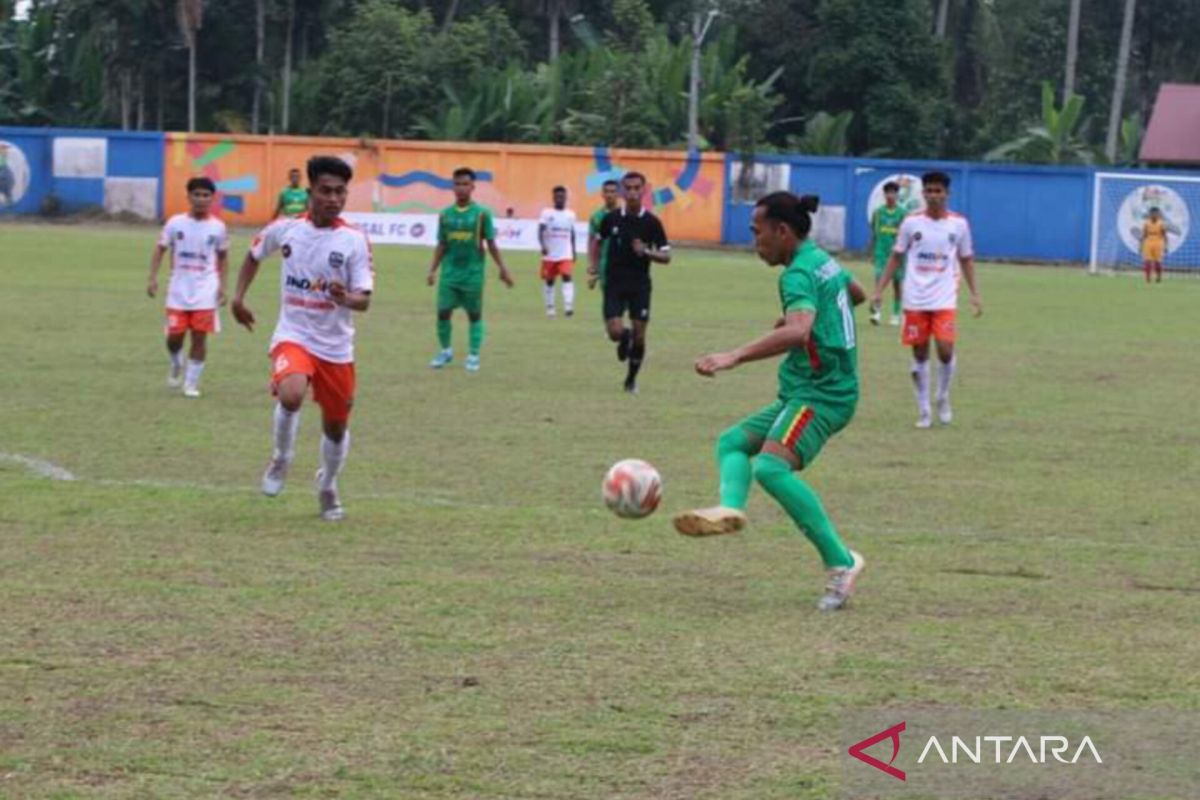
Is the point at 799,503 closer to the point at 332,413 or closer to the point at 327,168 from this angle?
the point at 332,413

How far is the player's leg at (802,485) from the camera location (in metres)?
9.05

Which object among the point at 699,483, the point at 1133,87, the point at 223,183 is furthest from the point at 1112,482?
the point at 1133,87

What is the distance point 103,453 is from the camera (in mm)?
14109

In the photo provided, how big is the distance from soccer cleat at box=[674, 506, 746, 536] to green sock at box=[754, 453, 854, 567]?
28 cm

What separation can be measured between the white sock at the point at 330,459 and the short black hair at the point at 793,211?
3196mm

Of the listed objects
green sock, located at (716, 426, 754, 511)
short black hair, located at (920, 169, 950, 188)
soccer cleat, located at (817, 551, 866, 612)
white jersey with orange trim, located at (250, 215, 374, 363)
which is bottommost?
soccer cleat, located at (817, 551, 866, 612)

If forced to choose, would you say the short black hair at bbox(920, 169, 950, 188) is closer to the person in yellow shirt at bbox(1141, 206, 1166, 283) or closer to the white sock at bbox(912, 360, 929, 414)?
the white sock at bbox(912, 360, 929, 414)

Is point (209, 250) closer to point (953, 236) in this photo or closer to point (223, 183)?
point (953, 236)

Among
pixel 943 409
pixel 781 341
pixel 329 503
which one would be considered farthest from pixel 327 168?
pixel 943 409

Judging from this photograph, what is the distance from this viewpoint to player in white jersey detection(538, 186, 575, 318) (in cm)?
3066

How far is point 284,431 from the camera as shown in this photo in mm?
11555

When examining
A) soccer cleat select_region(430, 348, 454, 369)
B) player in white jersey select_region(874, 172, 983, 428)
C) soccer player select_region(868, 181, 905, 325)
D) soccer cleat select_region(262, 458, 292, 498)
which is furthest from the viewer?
soccer player select_region(868, 181, 905, 325)

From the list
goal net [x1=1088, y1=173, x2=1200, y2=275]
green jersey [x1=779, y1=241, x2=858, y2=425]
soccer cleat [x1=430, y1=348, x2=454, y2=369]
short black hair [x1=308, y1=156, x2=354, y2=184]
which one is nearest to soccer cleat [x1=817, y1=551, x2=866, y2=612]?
green jersey [x1=779, y1=241, x2=858, y2=425]

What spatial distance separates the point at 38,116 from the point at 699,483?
55266 millimetres
